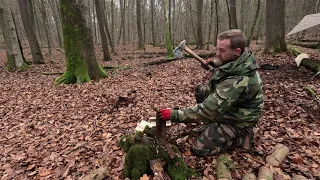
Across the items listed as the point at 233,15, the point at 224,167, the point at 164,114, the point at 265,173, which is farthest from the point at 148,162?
the point at 233,15

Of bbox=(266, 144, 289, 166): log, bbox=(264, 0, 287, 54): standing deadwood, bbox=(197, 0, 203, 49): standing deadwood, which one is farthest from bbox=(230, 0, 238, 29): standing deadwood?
bbox=(266, 144, 289, 166): log

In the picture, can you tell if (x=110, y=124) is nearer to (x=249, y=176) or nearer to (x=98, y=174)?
(x=98, y=174)

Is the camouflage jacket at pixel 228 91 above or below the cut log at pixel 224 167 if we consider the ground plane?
above

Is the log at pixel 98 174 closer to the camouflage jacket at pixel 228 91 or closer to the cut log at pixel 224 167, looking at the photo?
the camouflage jacket at pixel 228 91

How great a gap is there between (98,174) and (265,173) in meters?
2.24

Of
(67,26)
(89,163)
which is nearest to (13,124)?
(89,163)

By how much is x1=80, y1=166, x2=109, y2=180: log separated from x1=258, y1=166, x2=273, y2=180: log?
206cm

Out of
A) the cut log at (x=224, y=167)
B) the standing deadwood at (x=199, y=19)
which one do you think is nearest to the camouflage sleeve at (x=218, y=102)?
the cut log at (x=224, y=167)

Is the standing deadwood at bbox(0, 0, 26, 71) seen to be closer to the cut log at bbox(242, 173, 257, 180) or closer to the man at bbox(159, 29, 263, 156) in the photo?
the man at bbox(159, 29, 263, 156)

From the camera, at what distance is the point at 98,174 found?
3045mm

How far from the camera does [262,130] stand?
419cm

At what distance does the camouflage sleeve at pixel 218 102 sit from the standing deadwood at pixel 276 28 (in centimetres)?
956

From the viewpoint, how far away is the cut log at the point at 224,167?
9.29 feet

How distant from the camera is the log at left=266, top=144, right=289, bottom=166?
10.4ft
